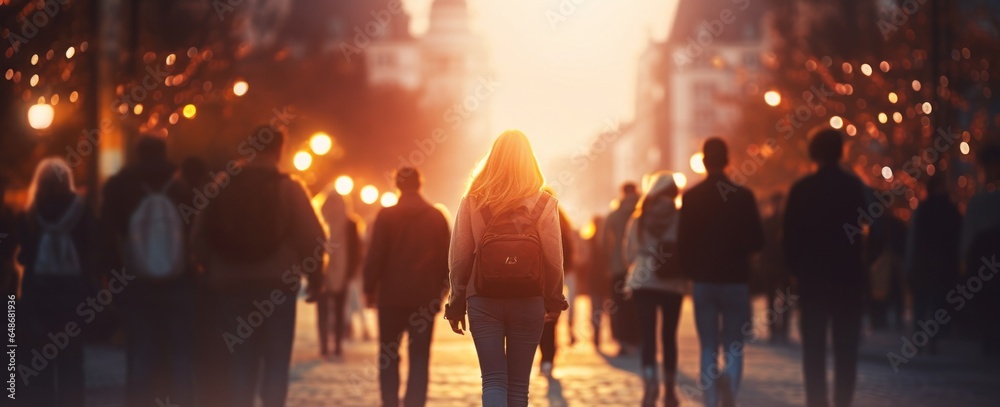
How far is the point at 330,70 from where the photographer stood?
6359cm

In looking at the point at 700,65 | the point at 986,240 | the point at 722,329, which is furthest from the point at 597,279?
the point at 700,65

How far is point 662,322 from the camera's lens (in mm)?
12211

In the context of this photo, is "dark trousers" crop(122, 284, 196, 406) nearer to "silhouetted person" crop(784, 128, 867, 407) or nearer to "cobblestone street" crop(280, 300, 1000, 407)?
"cobblestone street" crop(280, 300, 1000, 407)

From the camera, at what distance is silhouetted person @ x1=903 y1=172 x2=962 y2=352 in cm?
1767

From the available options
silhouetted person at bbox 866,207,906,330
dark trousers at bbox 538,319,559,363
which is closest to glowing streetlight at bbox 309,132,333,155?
silhouetted person at bbox 866,207,906,330

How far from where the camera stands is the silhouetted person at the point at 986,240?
10531mm

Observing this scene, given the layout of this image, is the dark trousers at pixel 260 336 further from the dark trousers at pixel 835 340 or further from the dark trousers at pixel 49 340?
the dark trousers at pixel 835 340

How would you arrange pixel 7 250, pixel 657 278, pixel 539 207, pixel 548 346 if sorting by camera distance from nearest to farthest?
pixel 539 207 → pixel 7 250 → pixel 657 278 → pixel 548 346

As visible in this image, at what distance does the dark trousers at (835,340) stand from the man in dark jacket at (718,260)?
592mm

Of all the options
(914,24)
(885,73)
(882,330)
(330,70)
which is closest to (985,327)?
(882,330)

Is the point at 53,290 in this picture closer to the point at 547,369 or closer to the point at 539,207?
the point at 539,207

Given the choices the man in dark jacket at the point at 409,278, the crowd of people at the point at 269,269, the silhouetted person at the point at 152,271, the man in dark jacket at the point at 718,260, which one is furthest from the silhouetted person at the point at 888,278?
the silhouetted person at the point at 152,271

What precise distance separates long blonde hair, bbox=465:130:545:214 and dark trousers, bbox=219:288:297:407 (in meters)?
2.58

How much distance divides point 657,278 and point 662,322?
1.18 ft
